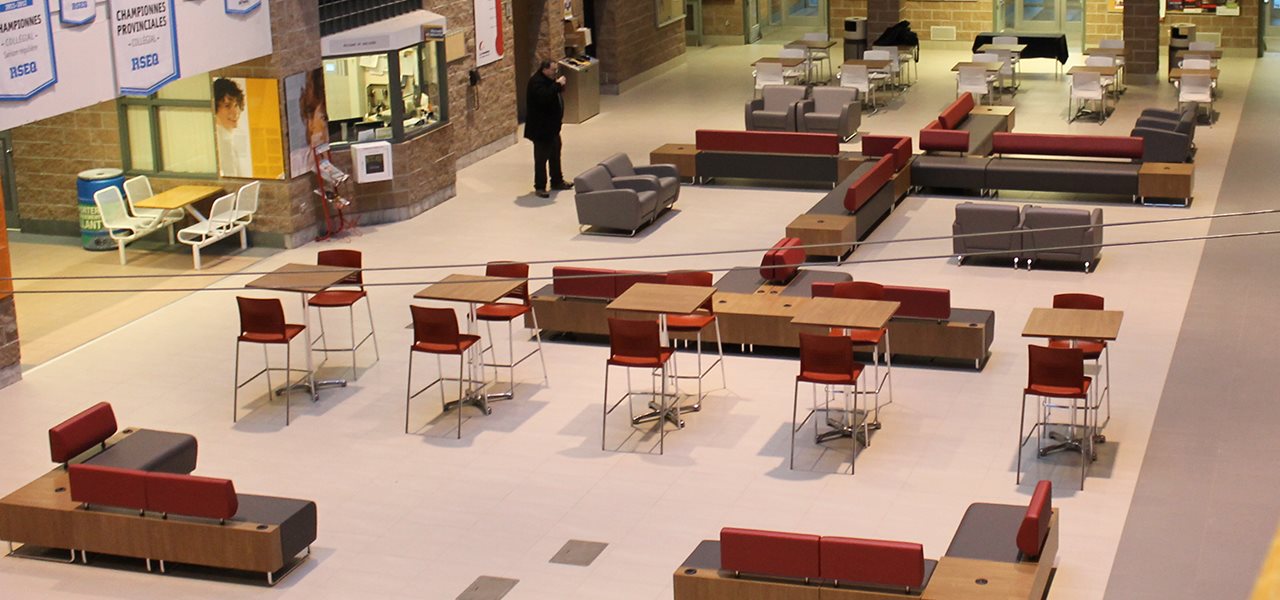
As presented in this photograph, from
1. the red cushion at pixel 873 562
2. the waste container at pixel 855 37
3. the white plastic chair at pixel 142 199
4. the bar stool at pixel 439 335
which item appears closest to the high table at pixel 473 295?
the bar stool at pixel 439 335

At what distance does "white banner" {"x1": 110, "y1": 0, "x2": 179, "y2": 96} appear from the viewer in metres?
16.4

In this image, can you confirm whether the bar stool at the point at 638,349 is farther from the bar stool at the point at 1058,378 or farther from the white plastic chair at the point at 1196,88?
the white plastic chair at the point at 1196,88

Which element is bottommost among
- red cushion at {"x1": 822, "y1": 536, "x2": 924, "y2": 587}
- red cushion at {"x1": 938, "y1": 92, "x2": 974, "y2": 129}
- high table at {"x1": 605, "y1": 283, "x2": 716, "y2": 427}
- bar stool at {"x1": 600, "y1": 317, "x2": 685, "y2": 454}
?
red cushion at {"x1": 822, "y1": 536, "x2": 924, "y2": 587}

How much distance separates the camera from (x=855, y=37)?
31.2 metres

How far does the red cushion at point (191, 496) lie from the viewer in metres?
11.1

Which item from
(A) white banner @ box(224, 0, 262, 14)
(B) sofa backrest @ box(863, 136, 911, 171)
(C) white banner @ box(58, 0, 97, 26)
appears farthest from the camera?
(B) sofa backrest @ box(863, 136, 911, 171)

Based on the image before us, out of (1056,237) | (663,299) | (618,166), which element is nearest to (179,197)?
(618,166)

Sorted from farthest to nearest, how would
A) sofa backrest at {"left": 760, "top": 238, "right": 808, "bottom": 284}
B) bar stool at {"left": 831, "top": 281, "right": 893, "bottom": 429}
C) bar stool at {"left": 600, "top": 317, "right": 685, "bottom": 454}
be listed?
sofa backrest at {"left": 760, "top": 238, "right": 808, "bottom": 284}
bar stool at {"left": 831, "top": 281, "right": 893, "bottom": 429}
bar stool at {"left": 600, "top": 317, "right": 685, "bottom": 454}

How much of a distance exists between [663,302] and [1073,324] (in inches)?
132

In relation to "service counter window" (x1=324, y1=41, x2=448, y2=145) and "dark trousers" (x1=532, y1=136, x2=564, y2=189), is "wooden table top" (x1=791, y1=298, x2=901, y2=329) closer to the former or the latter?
"service counter window" (x1=324, y1=41, x2=448, y2=145)

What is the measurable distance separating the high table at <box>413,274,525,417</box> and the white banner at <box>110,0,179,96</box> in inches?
178

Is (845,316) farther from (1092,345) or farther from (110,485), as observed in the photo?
(110,485)

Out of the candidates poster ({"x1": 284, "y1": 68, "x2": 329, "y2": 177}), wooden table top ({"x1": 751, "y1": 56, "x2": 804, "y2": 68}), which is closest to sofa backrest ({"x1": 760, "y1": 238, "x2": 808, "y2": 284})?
poster ({"x1": 284, "y1": 68, "x2": 329, "y2": 177})

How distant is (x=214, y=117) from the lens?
62.8 feet
